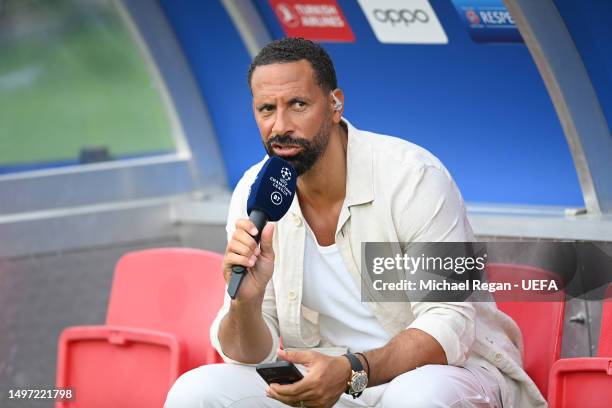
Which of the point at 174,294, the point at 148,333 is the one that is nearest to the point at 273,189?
the point at 148,333

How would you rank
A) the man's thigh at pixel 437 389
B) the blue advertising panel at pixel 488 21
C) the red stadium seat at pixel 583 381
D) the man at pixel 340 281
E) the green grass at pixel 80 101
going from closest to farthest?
the man's thigh at pixel 437 389 → the man at pixel 340 281 → the red stadium seat at pixel 583 381 → the blue advertising panel at pixel 488 21 → the green grass at pixel 80 101

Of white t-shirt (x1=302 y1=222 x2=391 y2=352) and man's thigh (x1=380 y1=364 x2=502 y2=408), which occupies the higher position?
white t-shirt (x1=302 y1=222 x2=391 y2=352)

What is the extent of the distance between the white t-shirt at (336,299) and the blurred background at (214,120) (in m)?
1.05

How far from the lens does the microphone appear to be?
3.03 metres

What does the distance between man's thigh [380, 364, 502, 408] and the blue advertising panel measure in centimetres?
165

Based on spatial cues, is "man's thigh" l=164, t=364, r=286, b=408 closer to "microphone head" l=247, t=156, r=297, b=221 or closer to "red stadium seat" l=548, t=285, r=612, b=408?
"microphone head" l=247, t=156, r=297, b=221

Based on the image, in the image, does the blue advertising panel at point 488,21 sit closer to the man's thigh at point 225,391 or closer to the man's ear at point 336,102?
the man's ear at point 336,102

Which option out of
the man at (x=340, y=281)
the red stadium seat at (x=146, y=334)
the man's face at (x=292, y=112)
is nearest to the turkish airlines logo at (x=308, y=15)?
the red stadium seat at (x=146, y=334)

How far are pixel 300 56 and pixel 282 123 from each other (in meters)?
0.24

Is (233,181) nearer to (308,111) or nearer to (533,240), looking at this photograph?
(533,240)

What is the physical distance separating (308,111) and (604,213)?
54.1 inches

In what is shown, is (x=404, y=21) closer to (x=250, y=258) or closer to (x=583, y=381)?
(x=583, y=381)

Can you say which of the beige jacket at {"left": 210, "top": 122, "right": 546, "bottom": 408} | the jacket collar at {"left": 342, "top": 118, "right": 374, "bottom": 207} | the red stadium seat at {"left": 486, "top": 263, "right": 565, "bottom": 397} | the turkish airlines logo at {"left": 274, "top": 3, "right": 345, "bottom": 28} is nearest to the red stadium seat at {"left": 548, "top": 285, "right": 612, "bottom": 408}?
the beige jacket at {"left": 210, "top": 122, "right": 546, "bottom": 408}

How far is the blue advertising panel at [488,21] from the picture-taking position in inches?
175
